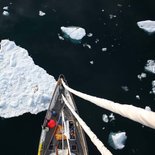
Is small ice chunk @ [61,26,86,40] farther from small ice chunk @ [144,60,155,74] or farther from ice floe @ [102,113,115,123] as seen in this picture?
ice floe @ [102,113,115,123]

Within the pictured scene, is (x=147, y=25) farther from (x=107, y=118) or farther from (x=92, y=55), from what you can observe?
(x=107, y=118)

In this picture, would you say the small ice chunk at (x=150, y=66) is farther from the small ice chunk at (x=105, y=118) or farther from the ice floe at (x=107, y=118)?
the small ice chunk at (x=105, y=118)

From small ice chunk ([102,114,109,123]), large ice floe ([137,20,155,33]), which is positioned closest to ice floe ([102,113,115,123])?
small ice chunk ([102,114,109,123])

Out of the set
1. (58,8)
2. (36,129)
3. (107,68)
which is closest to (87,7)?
(58,8)

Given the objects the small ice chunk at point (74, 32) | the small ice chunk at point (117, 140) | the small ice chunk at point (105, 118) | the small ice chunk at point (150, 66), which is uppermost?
the small ice chunk at point (74, 32)

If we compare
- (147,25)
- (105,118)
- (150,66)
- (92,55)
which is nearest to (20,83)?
(92,55)

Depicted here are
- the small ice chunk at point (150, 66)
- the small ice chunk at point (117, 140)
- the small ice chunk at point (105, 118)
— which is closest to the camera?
the small ice chunk at point (117, 140)

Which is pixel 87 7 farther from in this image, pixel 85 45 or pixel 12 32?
pixel 12 32

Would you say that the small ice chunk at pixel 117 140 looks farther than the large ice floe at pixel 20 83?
No

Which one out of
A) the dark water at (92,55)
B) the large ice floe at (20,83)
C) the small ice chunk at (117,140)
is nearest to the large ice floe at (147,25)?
the dark water at (92,55)
